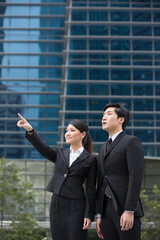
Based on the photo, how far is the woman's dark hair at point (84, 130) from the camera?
4066 mm

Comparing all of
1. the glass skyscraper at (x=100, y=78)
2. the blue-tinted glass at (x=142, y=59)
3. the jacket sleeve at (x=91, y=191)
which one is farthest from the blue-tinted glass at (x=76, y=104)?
the jacket sleeve at (x=91, y=191)

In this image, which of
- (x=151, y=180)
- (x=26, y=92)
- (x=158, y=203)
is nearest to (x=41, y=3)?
(x=26, y=92)

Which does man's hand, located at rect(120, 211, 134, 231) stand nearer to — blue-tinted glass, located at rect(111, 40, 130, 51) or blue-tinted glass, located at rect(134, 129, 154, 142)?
blue-tinted glass, located at rect(134, 129, 154, 142)

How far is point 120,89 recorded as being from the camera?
21.3 m

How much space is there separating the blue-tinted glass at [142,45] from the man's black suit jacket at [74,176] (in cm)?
1872

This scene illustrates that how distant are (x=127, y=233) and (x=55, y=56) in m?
25.7

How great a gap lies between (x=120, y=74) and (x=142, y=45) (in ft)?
7.50

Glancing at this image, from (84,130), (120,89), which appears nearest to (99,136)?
(120,89)

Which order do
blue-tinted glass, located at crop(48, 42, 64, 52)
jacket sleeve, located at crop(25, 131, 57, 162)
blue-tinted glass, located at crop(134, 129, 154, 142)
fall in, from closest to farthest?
1. jacket sleeve, located at crop(25, 131, 57, 162)
2. blue-tinted glass, located at crop(134, 129, 154, 142)
3. blue-tinted glass, located at crop(48, 42, 64, 52)

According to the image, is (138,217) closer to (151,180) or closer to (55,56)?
(151,180)

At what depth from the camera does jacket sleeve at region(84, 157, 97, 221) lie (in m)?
3.66

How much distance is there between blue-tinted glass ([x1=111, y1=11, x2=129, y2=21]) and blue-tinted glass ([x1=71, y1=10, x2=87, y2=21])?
1.69 meters

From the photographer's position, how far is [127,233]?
3320mm

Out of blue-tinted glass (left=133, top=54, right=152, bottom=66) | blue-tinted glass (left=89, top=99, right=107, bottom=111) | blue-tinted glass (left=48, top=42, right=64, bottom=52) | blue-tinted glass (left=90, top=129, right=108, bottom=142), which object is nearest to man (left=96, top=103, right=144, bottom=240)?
blue-tinted glass (left=90, top=129, right=108, bottom=142)
